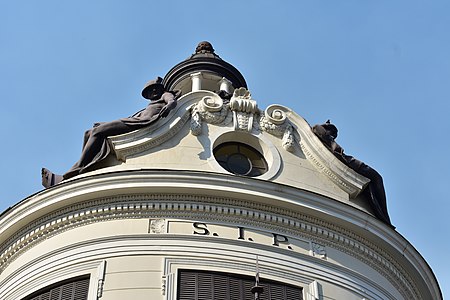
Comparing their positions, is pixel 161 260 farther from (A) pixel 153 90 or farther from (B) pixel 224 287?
(A) pixel 153 90

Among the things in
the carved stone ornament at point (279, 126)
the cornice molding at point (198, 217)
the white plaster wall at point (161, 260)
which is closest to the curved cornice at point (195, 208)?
the cornice molding at point (198, 217)

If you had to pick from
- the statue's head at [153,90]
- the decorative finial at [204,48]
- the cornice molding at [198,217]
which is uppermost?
the decorative finial at [204,48]

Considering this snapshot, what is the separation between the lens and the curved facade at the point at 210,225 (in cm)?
2155

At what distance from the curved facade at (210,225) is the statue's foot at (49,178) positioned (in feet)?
4.03

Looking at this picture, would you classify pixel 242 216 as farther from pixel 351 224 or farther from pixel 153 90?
pixel 153 90

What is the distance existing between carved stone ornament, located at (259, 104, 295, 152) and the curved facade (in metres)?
0.03

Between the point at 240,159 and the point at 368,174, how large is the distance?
317 cm

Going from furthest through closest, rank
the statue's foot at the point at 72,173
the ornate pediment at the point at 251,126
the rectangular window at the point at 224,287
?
the ornate pediment at the point at 251,126, the statue's foot at the point at 72,173, the rectangular window at the point at 224,287

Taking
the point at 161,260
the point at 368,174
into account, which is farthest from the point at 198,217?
the point at 368,174

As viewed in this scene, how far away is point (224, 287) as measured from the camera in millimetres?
21359

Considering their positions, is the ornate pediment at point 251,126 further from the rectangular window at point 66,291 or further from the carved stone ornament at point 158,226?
the rectangular window at point 66,291

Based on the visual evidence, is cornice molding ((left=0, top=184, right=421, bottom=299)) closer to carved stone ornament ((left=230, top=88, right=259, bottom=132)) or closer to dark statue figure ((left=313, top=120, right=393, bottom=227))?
dark statue figure ((left=313, top=120, right=393, bottom=227))

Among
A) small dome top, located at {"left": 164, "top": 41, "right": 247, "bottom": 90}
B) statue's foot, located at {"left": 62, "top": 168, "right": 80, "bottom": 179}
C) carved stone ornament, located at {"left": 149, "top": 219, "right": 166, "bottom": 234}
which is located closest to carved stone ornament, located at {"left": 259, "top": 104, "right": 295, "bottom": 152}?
carved stone ornament, located at {"left": 149, "top": 219, "right": 166, "bottom": 234}

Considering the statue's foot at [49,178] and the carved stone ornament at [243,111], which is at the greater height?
the carved stone ornament at [243,111]
